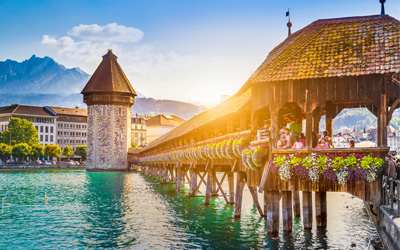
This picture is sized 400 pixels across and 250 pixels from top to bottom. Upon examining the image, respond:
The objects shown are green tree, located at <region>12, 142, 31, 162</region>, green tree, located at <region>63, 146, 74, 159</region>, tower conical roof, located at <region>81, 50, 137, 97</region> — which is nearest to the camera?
tower conical roof, located at <region>81, 50, 137, 97</region>

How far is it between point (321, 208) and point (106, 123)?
6007cm

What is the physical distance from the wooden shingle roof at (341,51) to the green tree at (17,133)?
88288mm

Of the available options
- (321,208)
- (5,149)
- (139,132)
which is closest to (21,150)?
(5,149)

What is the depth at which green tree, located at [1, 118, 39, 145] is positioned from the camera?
94.5m

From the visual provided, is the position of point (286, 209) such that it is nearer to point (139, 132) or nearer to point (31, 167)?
point (31, 167)

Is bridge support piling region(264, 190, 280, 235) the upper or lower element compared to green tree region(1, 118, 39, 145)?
lower

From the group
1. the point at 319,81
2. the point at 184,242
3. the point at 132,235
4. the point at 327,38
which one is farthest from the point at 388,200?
the point at 132,235

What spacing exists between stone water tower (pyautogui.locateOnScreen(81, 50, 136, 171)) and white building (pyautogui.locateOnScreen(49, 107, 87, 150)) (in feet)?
→ 148

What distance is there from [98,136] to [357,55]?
63.8 metres

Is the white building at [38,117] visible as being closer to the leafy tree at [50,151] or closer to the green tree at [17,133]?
the green tree at [17,133]

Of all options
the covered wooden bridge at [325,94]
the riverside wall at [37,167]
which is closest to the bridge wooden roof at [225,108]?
the covered wooden bridge at [325,94]

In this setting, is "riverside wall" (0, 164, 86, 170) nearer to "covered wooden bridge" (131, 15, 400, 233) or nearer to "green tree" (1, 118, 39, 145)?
"green tree" (1, 118, 39, 145)

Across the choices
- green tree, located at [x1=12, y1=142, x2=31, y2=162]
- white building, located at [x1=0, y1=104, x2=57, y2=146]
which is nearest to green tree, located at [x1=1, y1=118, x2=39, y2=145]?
green tree, located at [x1=12, y1=142, x2=31, y2=162]

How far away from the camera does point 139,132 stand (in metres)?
128
